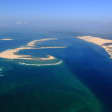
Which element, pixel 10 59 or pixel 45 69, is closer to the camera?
pixel 45 69

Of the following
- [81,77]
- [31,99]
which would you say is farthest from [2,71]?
[81,77]

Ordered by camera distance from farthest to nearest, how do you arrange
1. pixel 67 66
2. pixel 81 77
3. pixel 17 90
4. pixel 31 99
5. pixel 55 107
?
pixel 67 66 < pixel 81 77 < pixel 17 90 < pixel 31 99 < pixel 55 107

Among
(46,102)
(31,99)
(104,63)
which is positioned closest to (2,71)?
(31,99)

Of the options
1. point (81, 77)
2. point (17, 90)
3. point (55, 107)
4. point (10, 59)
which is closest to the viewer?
point (55, 107)

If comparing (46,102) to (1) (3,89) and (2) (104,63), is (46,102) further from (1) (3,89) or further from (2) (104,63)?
(2) (104,63)

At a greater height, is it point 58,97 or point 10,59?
point 10,59

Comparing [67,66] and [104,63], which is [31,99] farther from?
[104,63]
